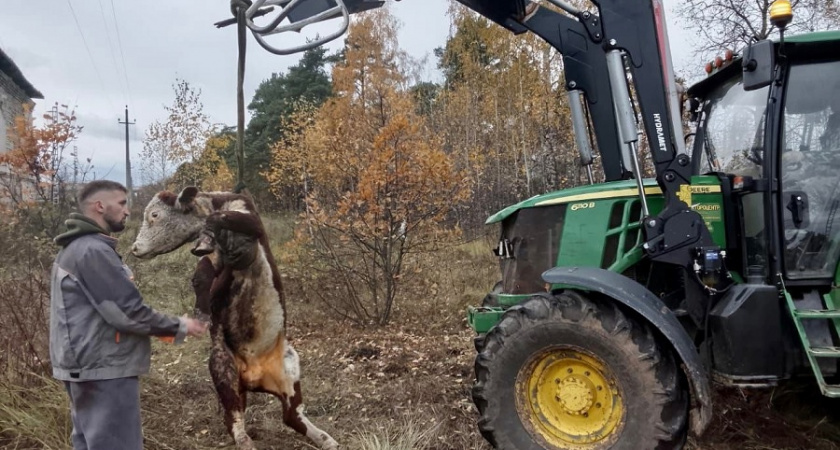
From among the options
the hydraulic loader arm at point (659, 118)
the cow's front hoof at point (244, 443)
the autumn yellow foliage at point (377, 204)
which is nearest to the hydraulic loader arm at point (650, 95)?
the hydraulic loader arm at point (659, 118)

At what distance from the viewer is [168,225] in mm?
4074

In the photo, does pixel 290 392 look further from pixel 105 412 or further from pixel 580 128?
pixel 580 128

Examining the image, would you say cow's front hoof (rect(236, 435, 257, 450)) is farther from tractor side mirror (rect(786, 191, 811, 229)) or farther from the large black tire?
tractor side mirror (rect(786, 191, 811, 229))

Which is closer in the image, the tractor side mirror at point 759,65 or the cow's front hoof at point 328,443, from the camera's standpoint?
the tractor side mirror at point 759,65

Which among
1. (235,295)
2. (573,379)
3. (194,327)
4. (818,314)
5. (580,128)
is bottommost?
(573,379)

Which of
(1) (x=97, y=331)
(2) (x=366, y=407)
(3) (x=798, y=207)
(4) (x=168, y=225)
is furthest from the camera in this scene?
(2) (x=366, y=407)

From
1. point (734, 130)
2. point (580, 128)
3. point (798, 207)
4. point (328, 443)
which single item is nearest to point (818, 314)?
point (798, 207)

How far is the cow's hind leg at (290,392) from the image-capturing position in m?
3.95

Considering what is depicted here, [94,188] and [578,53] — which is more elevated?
[578,53]

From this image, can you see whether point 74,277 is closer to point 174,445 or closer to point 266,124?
point 174,445

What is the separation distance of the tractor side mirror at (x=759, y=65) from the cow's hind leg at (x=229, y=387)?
3.64 meters

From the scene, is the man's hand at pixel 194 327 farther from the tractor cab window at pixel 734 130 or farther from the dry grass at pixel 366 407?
the tractor cab window at pixel 734 130

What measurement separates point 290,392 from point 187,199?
1488 millimetres

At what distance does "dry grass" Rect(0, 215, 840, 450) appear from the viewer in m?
4.07
